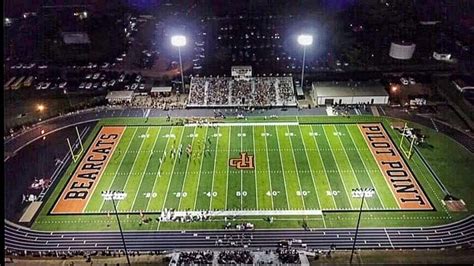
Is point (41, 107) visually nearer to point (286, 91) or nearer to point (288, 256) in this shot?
point (286, 91)

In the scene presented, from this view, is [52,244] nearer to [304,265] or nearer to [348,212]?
[304,265]

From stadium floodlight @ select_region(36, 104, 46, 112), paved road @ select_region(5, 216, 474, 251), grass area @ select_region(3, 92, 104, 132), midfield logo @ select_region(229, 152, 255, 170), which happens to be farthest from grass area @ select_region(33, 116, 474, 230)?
stadium floodlight @ select_region(36, 104, 46, 112)

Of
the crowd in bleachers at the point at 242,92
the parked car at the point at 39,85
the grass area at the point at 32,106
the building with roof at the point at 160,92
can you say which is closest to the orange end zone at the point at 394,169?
the crowd in bleachers at the point at 242,92

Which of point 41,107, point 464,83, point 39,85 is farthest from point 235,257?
point 39,85

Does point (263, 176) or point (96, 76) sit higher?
point (96, 76)

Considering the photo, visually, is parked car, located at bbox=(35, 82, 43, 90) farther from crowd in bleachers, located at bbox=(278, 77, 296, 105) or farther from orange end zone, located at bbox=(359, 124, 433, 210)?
orange end zone, located at bbox=(359, 124, 433, 210)

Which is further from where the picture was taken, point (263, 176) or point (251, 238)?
point (263, 176)

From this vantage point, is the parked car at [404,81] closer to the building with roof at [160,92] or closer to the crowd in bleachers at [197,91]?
the crowd in bleachers at [197,91]
